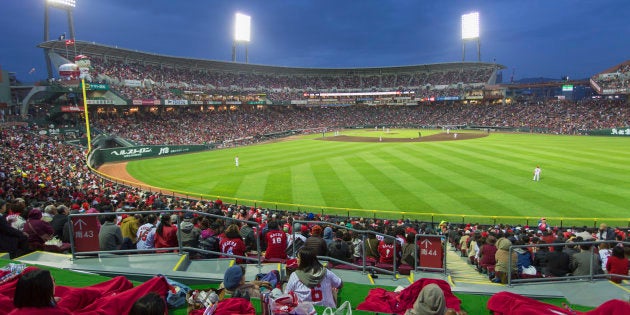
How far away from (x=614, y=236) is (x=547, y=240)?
2825mm

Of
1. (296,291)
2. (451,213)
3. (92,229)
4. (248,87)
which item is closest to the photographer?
(296,291)

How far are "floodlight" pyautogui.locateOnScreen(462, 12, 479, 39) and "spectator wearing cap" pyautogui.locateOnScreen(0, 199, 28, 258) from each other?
304 ft

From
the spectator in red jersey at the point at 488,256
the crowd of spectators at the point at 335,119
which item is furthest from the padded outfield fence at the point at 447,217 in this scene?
the crowd of spectators at the point at 335,119

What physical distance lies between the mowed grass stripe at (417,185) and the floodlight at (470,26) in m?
61.3

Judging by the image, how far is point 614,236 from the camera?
11.8 meters

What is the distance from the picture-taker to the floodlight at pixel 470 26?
84000 mm

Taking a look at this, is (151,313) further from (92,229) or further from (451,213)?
(451,213)

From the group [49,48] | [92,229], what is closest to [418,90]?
[49,48]

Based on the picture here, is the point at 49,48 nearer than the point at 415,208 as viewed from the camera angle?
No

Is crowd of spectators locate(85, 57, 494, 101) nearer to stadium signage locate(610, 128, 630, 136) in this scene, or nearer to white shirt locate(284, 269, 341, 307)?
stadium signage locate(610, 128, 630, 136)

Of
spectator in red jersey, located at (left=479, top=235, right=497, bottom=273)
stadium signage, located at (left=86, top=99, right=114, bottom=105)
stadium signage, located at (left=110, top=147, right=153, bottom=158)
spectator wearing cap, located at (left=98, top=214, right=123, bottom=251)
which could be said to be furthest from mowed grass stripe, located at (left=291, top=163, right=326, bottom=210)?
stadium signage, located at (left=86, top=99, right=114, bottom=105)

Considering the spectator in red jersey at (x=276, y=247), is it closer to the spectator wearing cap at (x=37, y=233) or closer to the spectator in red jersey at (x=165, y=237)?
the spectator in red jersey at (x=165, y=237)

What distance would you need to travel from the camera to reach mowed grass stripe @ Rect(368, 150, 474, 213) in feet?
67.3

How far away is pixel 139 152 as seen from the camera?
4369 cm
